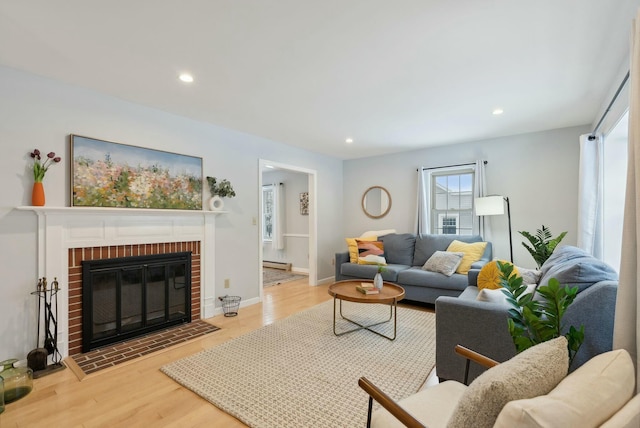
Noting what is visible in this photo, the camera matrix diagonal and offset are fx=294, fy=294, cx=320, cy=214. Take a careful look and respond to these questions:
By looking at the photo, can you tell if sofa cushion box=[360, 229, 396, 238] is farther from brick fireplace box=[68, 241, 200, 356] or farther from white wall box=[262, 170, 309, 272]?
brick fireplace box=[68, 241, 200, 356]

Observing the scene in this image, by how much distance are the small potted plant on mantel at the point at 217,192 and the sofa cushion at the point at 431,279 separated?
104 inches

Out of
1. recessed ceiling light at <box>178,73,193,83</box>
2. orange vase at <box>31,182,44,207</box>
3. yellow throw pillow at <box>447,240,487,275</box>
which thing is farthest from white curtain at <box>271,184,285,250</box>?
orange vase at <box>31,182,44,207</box>

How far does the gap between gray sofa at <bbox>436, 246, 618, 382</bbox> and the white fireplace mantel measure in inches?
107

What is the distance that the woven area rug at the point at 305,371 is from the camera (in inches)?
73.8

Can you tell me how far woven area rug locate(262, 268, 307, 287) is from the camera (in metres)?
Answer: 5.63

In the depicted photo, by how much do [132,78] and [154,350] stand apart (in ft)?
7.99

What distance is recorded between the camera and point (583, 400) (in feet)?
2.48

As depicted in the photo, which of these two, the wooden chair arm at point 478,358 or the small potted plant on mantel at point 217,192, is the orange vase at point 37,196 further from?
the wooden chair arm at point 478,358

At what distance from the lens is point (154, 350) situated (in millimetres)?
2729

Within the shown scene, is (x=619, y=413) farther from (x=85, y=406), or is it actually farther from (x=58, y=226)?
(x=58, y=226)

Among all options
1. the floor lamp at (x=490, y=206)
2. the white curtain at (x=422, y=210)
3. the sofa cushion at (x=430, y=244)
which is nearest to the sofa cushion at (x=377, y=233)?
the white curtain at (x=422, y=210)

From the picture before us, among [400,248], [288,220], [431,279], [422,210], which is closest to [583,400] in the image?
[431,279]

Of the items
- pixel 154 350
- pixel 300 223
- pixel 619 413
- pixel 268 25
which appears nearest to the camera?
pixel 619 413

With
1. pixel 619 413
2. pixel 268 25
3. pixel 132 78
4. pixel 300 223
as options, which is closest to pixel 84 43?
pixel 132 78
